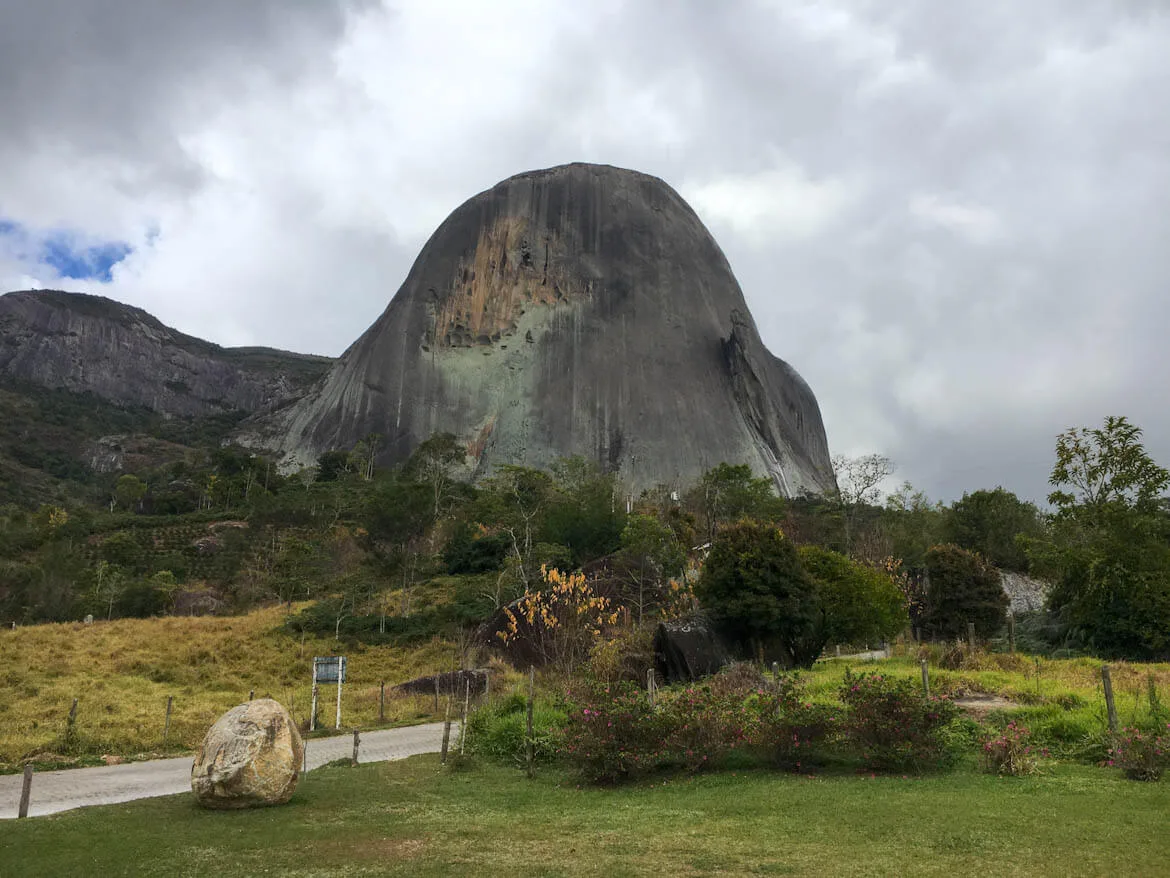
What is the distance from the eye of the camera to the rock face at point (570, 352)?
71000 millimetres

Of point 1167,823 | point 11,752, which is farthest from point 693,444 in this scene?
point 1167,823

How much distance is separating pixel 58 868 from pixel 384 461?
67.8 m

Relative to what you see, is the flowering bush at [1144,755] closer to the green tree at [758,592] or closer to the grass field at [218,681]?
the grass field at [218,681]

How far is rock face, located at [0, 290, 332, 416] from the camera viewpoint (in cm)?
12925

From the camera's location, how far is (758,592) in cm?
1962

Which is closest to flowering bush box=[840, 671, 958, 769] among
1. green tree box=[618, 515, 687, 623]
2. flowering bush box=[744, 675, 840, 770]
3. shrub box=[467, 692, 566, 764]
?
flowering bush box=[744, 675, 840, 770]

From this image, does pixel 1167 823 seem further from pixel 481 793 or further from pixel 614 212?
pixel 614 212

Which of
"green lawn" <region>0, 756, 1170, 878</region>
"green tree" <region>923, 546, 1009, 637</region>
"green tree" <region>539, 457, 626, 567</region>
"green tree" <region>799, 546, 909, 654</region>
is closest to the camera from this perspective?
"green lawn" <region>0, 756, 1170, 878</region>

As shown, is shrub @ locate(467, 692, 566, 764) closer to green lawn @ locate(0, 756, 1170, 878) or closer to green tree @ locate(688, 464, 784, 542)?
green lawn @ locate(0, 756, 1170, 878)

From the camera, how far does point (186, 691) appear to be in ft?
73.2

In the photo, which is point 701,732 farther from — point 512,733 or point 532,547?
point 532,547

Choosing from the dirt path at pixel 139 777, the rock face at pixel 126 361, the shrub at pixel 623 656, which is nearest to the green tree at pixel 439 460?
the shrub at pixel 623 656

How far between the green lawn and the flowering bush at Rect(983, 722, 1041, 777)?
310 mm

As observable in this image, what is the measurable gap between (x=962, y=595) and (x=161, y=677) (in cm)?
2523
